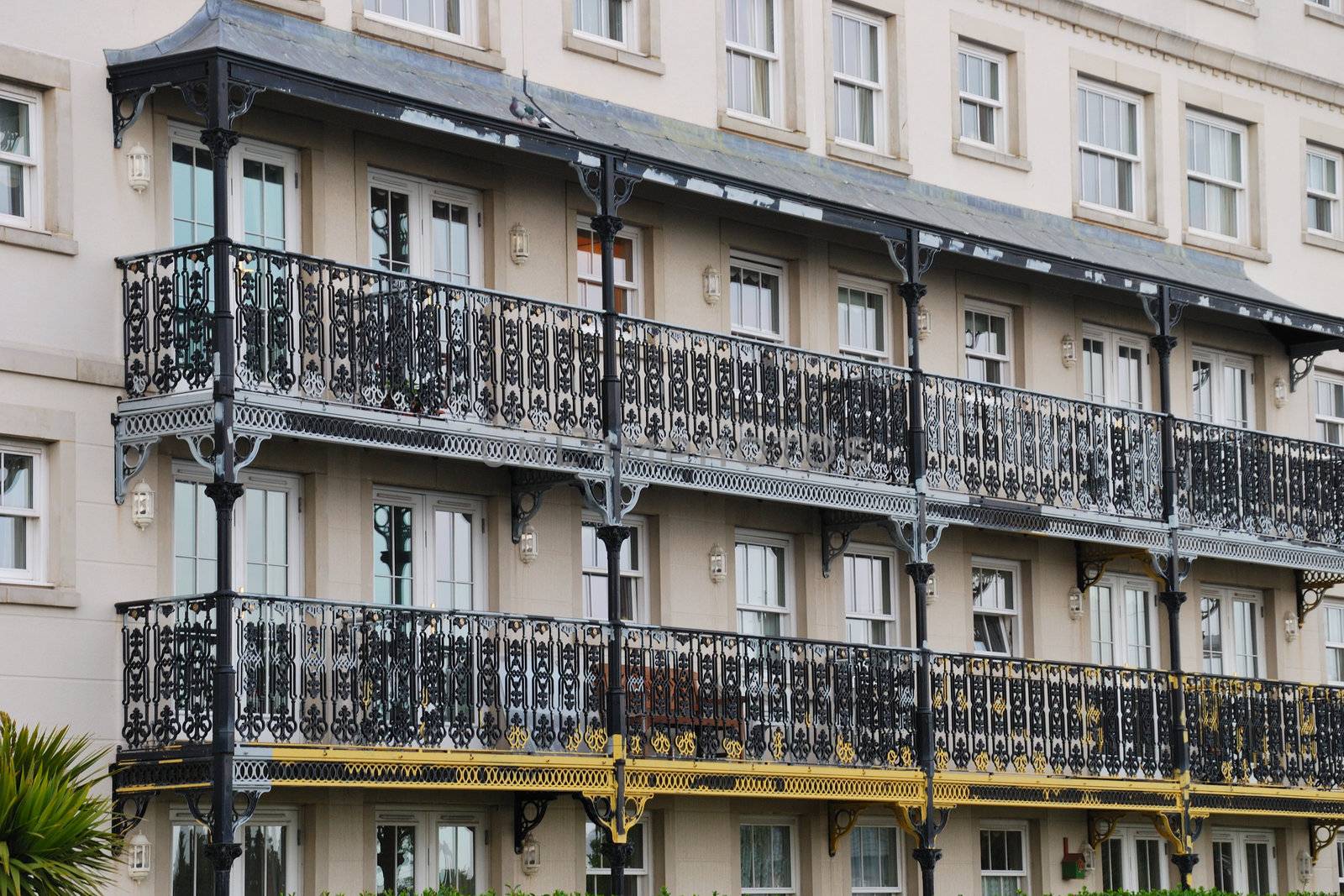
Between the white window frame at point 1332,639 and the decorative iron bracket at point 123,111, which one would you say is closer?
the decorative iron bracket at point 123,111

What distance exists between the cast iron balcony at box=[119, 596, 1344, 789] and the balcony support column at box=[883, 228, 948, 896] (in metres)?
0.19

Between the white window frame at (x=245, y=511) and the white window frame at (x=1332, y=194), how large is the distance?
18.3 m

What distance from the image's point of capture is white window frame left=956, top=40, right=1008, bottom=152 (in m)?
30.9

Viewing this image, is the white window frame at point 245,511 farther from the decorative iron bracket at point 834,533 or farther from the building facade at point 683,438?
the decorative iron bracket at point 834,533

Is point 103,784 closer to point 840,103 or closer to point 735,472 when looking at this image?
point 735,472

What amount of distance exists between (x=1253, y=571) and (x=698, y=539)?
10120 mm

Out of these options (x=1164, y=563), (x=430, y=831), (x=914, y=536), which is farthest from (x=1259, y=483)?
(x=430, y=831)

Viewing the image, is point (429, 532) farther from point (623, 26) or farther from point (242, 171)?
point (623, 26)

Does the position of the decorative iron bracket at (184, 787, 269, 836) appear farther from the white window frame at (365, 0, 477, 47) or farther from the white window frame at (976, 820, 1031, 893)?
the white window frame at (976, 820, 1031, 893)

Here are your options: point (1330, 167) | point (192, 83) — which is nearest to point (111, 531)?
point (192, 83)

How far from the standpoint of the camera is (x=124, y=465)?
21.3 metres

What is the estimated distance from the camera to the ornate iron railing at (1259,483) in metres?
30.7

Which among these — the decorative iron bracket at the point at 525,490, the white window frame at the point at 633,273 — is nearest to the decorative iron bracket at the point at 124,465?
the decorative iron bracket at the point at 525,490

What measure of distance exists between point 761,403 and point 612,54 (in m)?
4.06
